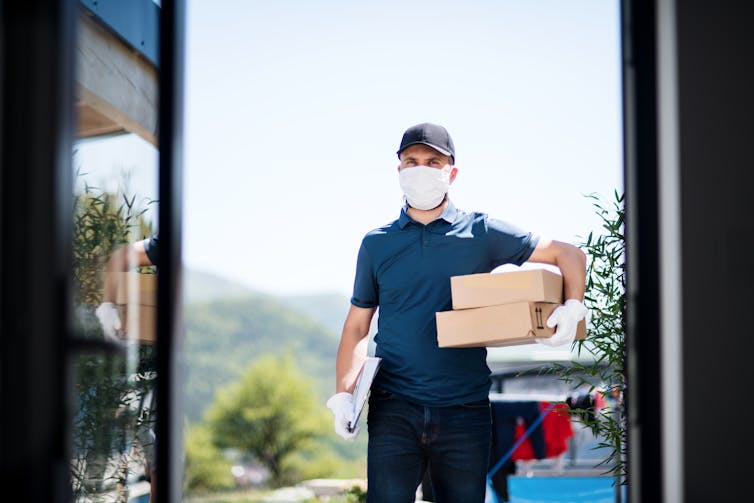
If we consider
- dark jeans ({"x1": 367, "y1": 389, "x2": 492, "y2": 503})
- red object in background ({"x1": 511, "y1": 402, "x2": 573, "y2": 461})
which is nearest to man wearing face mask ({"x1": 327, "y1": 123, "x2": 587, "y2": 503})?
dark jeans ({"x1": 367, "y1": 389, "x2": 492, "y2": 503})

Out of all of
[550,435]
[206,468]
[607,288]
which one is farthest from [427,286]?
[206,468]

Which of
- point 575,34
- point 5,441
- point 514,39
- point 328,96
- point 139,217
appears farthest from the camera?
point 328,96

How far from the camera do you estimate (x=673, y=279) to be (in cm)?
201

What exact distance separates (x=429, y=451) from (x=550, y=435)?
2.14 metres

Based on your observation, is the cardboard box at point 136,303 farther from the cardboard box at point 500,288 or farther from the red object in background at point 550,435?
the red object in background at point 550,435

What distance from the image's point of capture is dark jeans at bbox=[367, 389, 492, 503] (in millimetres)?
2953

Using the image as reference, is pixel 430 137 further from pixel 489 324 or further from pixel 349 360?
pixel 349 360

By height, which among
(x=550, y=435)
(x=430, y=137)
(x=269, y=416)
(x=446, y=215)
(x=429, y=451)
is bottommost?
(x=269, y=416)

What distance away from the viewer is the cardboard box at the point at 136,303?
2273mm

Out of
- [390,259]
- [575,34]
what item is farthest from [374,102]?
[390,259]

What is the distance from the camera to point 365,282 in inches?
126

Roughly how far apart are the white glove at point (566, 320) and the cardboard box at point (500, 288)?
0.06m

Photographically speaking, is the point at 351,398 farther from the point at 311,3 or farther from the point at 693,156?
the point at 311,3

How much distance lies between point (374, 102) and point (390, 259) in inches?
1157
